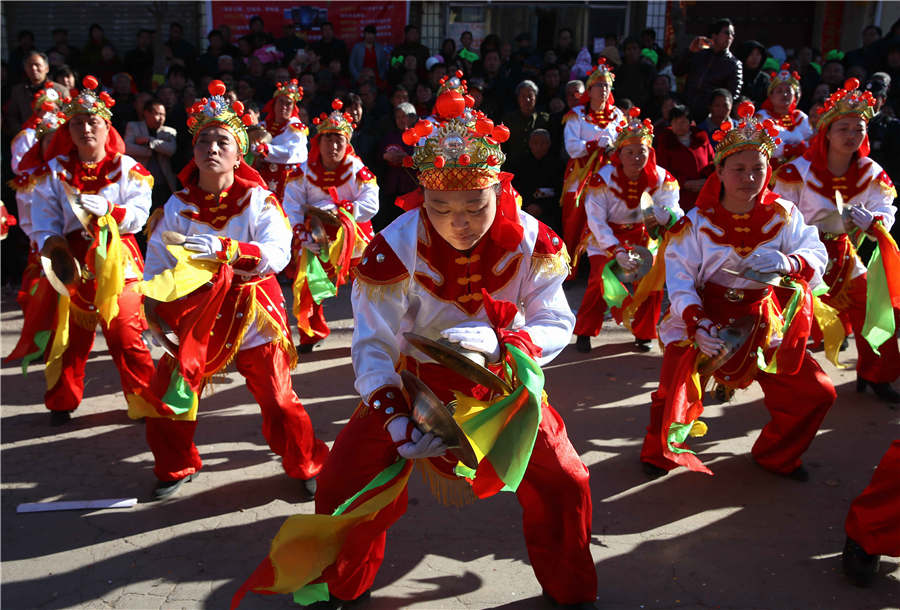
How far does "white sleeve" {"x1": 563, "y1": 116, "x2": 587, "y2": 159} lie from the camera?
7266mm

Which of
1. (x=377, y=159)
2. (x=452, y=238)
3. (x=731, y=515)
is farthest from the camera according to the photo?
(x=377, y=159)

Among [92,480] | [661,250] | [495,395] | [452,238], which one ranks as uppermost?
[452,238]

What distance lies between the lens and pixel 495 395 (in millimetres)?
2670

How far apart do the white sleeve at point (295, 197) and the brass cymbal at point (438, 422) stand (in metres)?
3.60

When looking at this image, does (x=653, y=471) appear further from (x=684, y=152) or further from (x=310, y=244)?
(x=684, y=152)

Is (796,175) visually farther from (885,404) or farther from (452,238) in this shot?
(452,238)

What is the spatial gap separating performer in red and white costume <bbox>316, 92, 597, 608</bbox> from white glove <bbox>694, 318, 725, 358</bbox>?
3.24 feet

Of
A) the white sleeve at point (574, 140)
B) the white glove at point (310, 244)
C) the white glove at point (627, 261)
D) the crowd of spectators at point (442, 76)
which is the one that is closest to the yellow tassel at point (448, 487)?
the white glove at point (627, 261)

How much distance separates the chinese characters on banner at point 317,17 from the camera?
435 inches

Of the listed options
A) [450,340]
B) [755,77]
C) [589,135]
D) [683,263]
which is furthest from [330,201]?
[755,77]

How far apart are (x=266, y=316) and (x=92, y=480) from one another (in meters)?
1.35

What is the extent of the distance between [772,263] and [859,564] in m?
1.28

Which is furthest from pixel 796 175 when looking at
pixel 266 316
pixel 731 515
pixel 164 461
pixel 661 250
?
pixel 164 461

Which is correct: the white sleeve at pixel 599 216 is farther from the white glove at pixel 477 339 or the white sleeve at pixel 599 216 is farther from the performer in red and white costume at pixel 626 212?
the white glove at pixel 477 339
